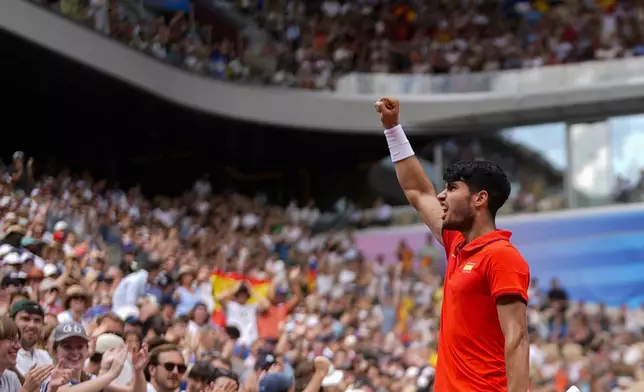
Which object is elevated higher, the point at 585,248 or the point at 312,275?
the point at 585,248

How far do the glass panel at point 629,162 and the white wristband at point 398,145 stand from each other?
17.2m

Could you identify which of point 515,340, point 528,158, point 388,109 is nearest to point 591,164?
point 528,158

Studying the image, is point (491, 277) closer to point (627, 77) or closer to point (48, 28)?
point (48, 28)

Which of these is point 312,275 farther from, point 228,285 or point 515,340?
point 515,340

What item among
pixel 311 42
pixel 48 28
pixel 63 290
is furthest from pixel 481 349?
pixel 311 42

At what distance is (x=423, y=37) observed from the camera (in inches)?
970

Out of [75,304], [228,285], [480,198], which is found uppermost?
[480,198]

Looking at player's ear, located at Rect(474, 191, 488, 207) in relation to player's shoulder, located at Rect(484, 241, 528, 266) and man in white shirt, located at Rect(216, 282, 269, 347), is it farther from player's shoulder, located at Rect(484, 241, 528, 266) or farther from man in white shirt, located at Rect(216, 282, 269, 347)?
man in white shirt, located at Rect(216, 282, 269, 347)

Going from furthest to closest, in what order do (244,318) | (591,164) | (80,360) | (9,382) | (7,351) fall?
(591,164) < (244,318) < (80,360) < (9,382) < (7,351)

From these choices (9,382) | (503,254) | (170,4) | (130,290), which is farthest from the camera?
(170,4)

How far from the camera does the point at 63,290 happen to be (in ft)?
29.6

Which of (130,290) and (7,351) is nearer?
(7,351)

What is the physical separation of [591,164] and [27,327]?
1748cm

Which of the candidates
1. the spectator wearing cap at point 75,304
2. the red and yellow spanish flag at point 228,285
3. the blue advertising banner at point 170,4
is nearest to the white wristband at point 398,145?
the spectator wearing cap at point 75,304
